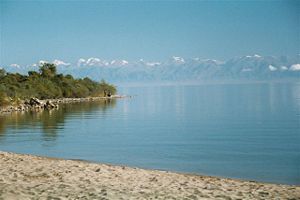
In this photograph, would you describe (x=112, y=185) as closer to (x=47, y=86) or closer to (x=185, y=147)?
(x=185, y=147)

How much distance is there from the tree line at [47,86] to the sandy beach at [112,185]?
260ft

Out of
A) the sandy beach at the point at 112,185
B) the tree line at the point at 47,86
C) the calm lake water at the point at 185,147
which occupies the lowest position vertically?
the calm lake water at the point at 185,147

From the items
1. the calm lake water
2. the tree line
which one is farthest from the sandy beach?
the tree line

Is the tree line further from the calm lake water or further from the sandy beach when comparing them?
the sandy beach

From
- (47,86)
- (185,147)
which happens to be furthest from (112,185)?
(47,86)

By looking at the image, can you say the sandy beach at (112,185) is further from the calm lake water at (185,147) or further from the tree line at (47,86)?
the tree line at (47,86)

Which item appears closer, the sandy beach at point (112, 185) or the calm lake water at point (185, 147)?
the sandy beach at point (112, 185)

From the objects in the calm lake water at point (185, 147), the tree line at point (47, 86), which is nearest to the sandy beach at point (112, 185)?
the calm lake water at point (185, 147)

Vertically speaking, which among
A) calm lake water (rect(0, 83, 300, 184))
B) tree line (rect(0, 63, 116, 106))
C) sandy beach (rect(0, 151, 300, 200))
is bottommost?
calm lake water (rect(0, 83, 300, 184))

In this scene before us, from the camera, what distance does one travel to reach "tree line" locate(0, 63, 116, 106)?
112 m

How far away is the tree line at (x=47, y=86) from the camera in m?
112

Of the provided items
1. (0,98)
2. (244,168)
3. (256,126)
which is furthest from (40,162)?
(0,98)

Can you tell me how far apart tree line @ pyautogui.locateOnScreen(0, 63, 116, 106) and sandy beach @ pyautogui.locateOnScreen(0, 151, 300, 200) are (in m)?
79.1

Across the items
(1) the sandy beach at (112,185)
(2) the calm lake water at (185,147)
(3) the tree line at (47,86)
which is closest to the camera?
(1) the sandy beach at (112,185)
